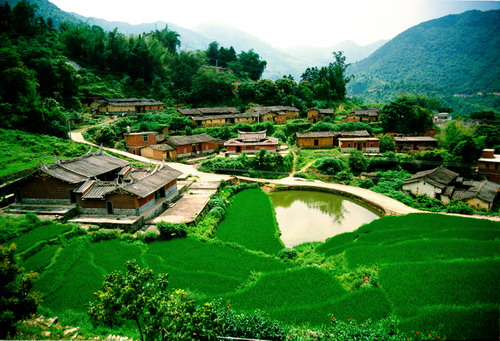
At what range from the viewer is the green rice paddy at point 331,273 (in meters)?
9.73

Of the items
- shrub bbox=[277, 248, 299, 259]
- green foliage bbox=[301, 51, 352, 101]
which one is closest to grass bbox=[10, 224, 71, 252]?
shrub bbox=[277, 248, 299, 259]

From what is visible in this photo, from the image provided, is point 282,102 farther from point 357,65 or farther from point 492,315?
point 357,65

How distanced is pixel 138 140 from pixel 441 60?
459 feet

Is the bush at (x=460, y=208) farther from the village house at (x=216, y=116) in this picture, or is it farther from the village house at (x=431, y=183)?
the village house at (x=216, y=116)

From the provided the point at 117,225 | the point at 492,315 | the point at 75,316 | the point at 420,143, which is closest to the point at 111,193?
the point at 117,225

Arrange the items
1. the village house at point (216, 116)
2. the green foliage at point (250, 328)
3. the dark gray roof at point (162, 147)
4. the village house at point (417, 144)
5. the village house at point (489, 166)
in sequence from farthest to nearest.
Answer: the village house at point (216, 116), the village house at point (417, 144), the dark gray roof at point (162, 147), the village house at point (489, 166), the green foliage at point (250, 328)

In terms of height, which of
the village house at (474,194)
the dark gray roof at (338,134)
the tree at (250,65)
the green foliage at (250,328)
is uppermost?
the tree at (250,65)

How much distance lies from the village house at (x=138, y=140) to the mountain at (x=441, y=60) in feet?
336

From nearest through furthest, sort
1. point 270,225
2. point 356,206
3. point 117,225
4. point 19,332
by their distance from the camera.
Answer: point 19,332 → point 117,225 → point 270,225 → point 356,206

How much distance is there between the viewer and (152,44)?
217 ft

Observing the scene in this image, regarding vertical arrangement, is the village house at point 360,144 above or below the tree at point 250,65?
below

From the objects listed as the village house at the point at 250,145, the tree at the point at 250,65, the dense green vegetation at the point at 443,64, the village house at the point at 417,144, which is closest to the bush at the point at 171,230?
the village house at the point at 250,145

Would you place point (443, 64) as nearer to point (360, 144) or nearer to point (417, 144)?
point (417, 144)

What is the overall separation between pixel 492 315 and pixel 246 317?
7.24 metres
